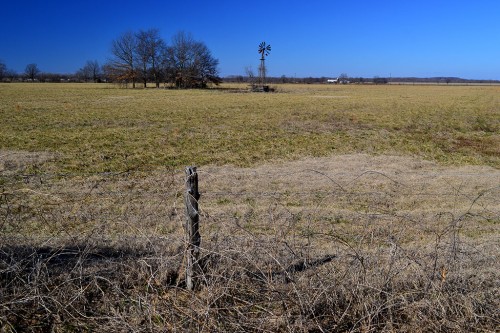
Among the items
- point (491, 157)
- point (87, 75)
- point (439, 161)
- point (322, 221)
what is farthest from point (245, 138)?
point (87, 75)

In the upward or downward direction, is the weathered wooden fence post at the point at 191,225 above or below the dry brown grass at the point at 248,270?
above

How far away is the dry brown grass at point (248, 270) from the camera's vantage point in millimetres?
3588

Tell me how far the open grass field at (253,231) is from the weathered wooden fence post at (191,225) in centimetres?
11

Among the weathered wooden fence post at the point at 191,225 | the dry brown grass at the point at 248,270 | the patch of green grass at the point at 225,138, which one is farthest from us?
the patch of green grass at the point at 225,138

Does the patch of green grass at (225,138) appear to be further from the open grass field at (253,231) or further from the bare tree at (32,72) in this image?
the bare tree at (32,72)

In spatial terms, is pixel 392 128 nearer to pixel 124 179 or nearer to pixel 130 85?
pixel 124 179

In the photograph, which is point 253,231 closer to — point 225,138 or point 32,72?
point 225,138

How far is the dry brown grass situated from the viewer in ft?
11.8

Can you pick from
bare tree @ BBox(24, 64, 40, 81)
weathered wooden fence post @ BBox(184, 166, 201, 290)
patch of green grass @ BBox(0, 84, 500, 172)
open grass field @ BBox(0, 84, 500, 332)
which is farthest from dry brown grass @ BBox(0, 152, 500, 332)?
bare tree @ BBox(24, 64, 40, 81)

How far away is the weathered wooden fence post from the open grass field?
113 millimetres

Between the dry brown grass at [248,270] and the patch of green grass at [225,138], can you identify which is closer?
the dry brown grass at [248,270]

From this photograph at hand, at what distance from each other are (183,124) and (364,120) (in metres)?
10.3

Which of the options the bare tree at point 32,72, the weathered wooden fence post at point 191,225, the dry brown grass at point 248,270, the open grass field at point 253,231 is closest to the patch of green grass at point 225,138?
the open grass field at point 253,231

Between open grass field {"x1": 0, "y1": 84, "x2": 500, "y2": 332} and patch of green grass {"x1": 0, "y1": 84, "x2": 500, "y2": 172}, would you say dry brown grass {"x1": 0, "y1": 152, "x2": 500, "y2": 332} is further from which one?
patch of green grass {"x1": 0, "y1": 84, "x2": 500, "y2": 172}
